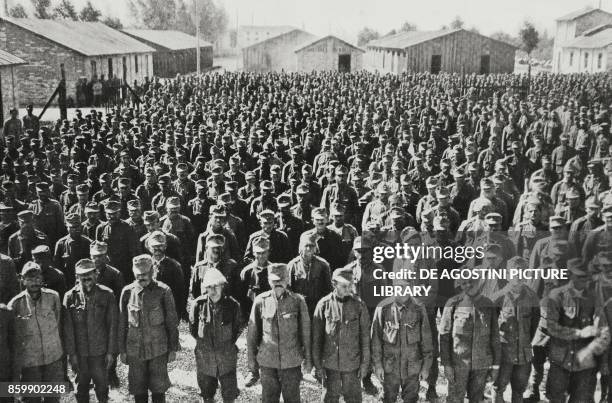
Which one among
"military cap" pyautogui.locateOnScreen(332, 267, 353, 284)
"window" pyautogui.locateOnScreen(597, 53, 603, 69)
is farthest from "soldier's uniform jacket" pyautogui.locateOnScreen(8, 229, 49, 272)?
"window" pyautogui.locateOnScreen(597, 53, 603, 69)

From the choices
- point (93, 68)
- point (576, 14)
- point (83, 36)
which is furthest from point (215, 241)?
point (576, 14)

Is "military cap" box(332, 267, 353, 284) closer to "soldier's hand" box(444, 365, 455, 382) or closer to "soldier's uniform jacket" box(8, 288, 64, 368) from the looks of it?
"soldier's hand" box(444, 365, 455, 382)

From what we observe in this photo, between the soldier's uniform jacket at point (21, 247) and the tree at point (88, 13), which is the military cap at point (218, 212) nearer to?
the soldier's uniform jacket at point (21, 247)

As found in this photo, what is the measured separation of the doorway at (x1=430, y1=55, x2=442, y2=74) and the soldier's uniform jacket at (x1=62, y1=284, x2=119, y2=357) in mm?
37199

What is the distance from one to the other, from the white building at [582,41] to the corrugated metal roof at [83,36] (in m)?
29.9

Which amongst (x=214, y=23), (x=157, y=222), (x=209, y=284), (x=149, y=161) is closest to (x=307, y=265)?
(x=209, y=284)

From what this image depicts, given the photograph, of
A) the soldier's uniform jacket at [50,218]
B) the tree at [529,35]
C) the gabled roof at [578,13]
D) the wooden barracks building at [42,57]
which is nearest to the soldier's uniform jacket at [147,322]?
the soldier's uniform jacket at [50,218]

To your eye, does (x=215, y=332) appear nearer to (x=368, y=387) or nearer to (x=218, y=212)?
(x=368, y=387)

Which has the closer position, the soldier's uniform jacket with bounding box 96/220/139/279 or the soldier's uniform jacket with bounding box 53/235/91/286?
the soldier's uniform jacket with bounding box 53/235/91/286

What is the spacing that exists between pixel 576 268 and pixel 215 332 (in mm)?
3274

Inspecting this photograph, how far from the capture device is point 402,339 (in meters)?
5.01

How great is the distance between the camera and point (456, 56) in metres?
40.1

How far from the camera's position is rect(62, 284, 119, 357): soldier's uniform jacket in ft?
17.4

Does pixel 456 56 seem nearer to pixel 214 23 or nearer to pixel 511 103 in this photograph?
pixel 511 103
